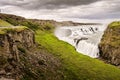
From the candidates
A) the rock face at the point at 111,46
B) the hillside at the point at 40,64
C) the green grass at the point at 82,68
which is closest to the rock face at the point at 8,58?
the hillside at the point at 40,64

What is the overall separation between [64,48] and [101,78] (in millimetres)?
32277

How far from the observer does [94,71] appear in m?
79.9

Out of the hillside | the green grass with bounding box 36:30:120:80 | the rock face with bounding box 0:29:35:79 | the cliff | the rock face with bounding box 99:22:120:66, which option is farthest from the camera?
the rock face with bounding box 99:22:120:66

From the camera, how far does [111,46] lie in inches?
4345

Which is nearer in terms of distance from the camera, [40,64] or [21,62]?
[21,62]

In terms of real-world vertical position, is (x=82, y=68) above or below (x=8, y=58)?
below

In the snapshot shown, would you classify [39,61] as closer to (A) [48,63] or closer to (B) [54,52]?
(A) [48,63]

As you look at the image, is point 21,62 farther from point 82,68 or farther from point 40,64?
point 82,68

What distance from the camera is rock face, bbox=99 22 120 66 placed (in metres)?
105

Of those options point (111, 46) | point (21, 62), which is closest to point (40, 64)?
point (21, 62)

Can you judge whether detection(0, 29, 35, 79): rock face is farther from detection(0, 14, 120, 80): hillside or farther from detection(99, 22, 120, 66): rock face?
detection(99, 22, 120, 66): rock face

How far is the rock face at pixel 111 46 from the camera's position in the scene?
105m

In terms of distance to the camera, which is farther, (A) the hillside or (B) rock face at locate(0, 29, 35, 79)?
(A) the hillside

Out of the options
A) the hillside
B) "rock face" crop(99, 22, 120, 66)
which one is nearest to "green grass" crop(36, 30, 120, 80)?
the hillside
